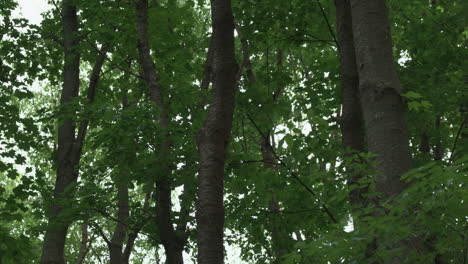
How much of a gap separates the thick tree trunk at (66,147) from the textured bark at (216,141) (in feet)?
14.1

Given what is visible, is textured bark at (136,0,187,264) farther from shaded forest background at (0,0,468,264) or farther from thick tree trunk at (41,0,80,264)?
thick tree trunk at (41,0,80,264)

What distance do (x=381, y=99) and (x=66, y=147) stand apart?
8117mm

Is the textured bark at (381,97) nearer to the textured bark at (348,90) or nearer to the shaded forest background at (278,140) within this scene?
the shaded forest background at (278,140)

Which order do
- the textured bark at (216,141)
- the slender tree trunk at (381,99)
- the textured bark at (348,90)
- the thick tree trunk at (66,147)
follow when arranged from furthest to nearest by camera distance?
the thick tree trunk at (66,147) < the textured bark at (348,90) < the textured bark at (216,141) < the slender tree trunk at (381,99)

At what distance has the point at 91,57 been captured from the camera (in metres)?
12.8

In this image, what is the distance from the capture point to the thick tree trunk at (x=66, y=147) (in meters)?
10.2

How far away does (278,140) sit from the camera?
9.55m

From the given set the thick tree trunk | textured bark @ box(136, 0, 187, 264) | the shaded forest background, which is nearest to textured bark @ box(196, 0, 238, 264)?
the shaded forest background

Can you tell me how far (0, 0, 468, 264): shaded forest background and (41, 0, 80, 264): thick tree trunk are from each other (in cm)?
3

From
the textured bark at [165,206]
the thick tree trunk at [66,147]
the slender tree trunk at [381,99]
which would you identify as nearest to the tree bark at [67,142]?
the thick tree trunk at [66,147]

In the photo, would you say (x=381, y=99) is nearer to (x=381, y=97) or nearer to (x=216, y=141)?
(x=381, y=97)

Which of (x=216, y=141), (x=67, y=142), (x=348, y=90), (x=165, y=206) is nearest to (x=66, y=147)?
(x=67, y=142)

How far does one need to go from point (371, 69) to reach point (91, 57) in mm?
9163

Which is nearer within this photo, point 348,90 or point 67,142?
point 348,90
